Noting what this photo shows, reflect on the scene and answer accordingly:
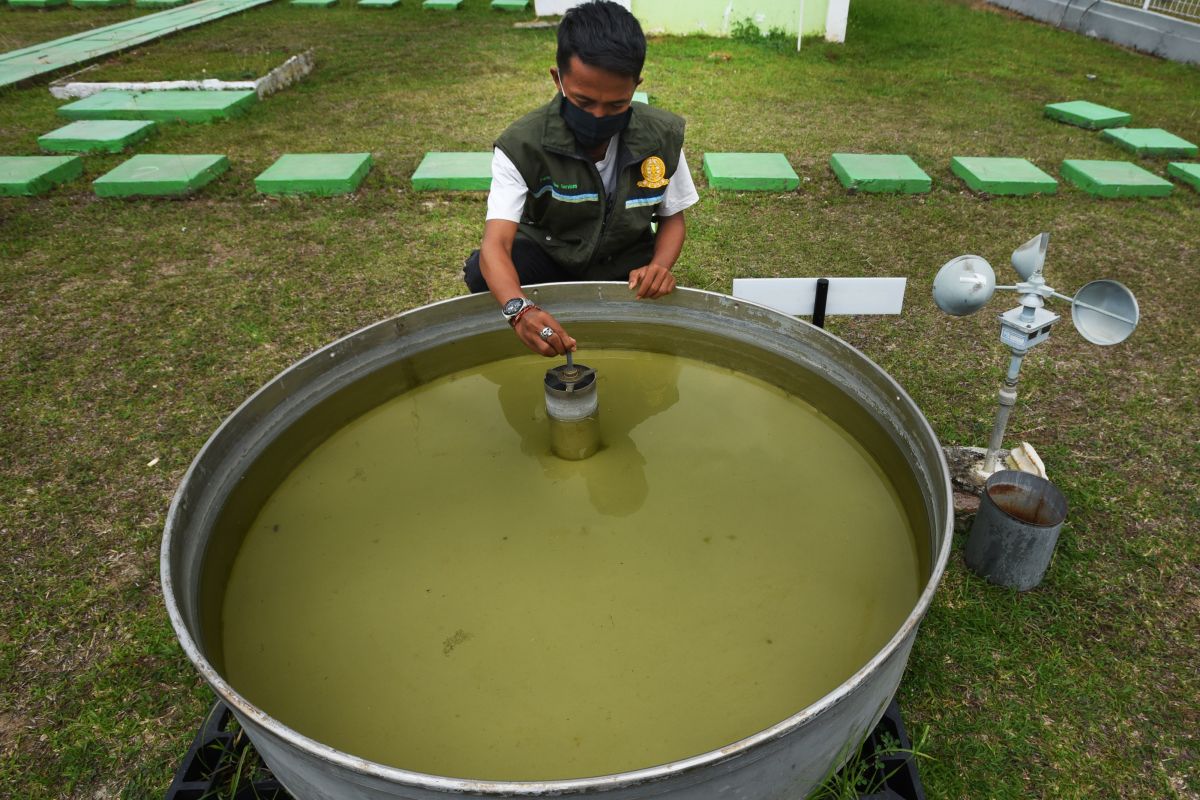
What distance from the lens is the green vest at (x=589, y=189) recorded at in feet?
6.47

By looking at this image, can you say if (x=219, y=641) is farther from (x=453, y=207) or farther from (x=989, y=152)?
(x=989, y=152)

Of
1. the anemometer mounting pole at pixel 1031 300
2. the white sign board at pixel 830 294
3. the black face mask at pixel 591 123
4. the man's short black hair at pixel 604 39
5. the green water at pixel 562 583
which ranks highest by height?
the man's short black hair at pixel 604 39

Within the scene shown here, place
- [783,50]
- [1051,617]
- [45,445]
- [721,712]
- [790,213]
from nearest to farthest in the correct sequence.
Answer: [721,712] < [1051,617] < [45,445] < [790,213] < [783,50]

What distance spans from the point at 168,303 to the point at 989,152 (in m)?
4.66

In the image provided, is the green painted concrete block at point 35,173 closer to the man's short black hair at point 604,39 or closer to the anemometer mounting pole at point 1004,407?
the man's short black hair at point 604,39

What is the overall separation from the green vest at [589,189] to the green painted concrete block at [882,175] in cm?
213

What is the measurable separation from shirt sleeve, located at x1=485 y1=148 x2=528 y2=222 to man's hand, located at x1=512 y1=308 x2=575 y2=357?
435 mm

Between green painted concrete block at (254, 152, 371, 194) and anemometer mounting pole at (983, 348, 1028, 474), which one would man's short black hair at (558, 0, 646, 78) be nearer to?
anemometer mounting pole at (983, 348, 1028, 474)

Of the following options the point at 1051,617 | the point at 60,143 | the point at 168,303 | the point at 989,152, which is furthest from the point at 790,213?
the point at 60,143

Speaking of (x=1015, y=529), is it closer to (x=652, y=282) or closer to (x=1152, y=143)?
(x=652, y=282)

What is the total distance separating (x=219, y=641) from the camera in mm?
1396

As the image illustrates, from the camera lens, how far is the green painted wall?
6957 mm

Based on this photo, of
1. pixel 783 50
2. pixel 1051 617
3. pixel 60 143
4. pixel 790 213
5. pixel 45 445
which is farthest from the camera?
pixel 783 50

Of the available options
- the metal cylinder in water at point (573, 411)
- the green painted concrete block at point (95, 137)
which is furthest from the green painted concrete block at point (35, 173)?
the metal cylinder in water at point (573, 411)
